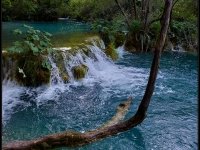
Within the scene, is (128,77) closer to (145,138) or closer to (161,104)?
(161,104)

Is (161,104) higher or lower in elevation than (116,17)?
lower

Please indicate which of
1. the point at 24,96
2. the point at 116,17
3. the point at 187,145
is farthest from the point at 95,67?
the point at 116,17

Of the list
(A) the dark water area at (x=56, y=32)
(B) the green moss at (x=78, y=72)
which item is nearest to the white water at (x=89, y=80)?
(B) the green moss at (x=78, y=72)

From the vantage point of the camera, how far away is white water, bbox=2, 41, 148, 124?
11.1 metres

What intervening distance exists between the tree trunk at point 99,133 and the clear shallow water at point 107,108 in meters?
0.20

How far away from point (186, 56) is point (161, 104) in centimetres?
1000

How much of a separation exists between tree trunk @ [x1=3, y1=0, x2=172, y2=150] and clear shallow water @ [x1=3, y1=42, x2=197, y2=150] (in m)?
0.20

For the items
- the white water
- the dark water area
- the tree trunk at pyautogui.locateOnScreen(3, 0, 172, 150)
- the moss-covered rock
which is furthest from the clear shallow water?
the moss-covered rock

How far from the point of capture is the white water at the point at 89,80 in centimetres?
1112

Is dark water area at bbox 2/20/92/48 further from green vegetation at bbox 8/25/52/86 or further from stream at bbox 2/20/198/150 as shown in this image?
stream at bbox 2/20/198/150

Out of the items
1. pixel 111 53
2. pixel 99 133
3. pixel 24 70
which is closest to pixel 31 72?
pixel 24 70

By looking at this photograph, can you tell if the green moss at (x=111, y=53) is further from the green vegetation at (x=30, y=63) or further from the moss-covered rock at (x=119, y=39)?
the green vegetation at (x=30, y=63)

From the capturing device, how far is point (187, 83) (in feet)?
45.8

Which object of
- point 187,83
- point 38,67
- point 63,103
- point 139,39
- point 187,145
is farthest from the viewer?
point 139,39
